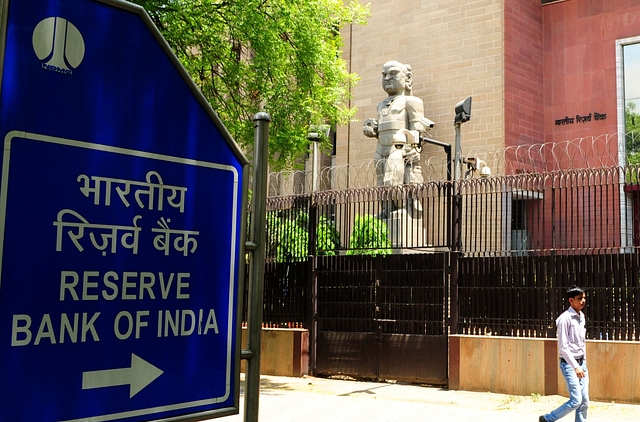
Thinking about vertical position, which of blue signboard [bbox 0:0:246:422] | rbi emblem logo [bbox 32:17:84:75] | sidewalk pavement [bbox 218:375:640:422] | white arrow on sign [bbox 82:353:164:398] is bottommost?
sidewalk pavement [bbox 218:375:640:422]

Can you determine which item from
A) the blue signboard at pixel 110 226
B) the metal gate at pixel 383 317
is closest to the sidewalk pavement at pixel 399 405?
the metal gate at pixel 383 317

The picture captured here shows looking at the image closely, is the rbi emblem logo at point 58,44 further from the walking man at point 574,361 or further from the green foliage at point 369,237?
the green foliage at point 369,237

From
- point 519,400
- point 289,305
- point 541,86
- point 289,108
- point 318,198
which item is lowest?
point 519,400

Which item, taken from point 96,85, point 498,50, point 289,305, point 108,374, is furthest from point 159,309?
point 498,50

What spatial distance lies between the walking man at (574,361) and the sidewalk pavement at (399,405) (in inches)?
68.9

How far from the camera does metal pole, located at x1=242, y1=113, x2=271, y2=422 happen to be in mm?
1731

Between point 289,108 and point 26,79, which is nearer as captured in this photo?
point 26,79

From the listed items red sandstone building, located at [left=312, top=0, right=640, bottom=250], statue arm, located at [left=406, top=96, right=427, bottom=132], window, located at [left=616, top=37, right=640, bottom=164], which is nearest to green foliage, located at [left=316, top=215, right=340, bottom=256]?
statue arm, located at [left=406, top=96, right=427, bottom=132]

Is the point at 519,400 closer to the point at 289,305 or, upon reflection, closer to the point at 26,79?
the point at 289,305

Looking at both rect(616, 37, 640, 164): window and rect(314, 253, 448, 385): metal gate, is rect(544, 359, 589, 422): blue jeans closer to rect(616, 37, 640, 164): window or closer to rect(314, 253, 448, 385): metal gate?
rect(314, 253, 448, 385): metal gate

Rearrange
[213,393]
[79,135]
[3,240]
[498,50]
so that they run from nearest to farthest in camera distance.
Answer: [3,240], [79,135], [213,393], [498,50]

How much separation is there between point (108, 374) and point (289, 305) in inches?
539

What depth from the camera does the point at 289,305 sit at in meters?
15.0

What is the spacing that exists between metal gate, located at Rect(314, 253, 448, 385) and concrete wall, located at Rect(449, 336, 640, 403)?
1.53ft
